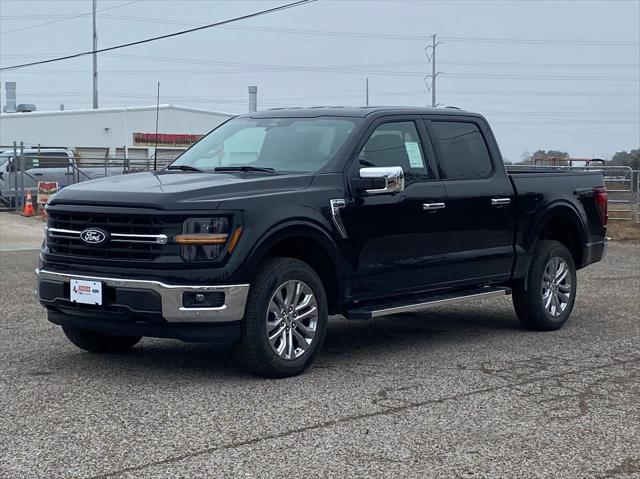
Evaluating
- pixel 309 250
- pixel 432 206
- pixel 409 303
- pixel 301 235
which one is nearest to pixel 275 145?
pixel 309 250

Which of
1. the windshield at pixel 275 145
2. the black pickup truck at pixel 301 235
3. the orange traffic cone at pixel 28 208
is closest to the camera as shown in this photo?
the black pickup truck at pixel 301 235

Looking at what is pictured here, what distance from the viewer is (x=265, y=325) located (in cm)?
717

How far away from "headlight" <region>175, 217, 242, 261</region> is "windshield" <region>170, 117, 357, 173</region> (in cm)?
119

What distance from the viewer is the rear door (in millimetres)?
8844

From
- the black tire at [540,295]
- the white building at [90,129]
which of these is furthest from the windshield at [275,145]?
the white building at [90,129]

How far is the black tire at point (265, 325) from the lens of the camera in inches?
280

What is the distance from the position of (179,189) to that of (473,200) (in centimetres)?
287

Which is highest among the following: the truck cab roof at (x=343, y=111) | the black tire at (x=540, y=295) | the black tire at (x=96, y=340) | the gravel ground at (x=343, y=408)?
the truck cab roof at (x=343, y=111)

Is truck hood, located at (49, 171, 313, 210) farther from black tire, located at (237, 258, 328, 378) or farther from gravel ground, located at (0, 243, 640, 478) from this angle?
gravel ground, located at (0, 243, 640, 478)

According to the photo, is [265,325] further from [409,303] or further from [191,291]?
[409,303]

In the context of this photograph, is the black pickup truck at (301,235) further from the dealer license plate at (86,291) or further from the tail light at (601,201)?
the tail light at (601,201)

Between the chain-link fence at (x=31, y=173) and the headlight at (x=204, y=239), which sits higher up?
the chain-link fence at (x=31, y=173)

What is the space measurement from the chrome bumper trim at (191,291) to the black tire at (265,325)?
0.10m

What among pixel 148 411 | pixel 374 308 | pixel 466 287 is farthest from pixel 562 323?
pixel 148 411
